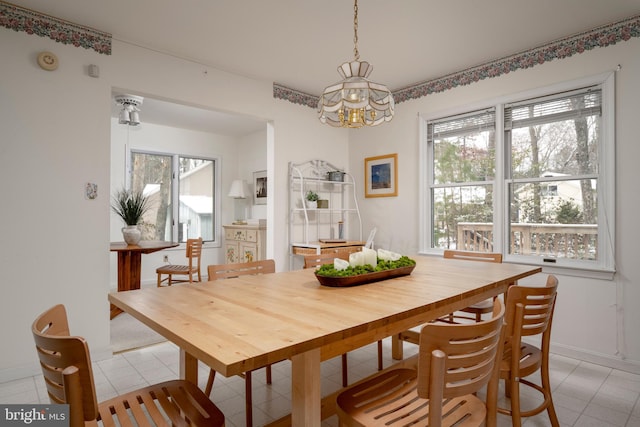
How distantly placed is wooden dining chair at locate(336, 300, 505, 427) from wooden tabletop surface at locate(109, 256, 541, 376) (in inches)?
10.0

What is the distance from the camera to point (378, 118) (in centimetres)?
216

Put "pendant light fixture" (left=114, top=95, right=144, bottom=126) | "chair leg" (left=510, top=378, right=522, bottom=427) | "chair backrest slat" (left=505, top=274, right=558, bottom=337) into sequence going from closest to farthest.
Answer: "chair backrest slat" (left=505, top=274, right=558, bottom=337)
"chair leg" (left=510, top=378, right=522, bottom=427)
"pendant light fixture" (left=114, top=95, right=144, bottom=126)

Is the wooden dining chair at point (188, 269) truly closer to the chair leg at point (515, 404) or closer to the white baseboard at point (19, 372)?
the white baseboard at point (19, 372)

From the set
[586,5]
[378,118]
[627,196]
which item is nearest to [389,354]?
[378,118]

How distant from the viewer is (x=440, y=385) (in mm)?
985

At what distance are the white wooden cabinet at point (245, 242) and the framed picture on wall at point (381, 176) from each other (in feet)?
5.36

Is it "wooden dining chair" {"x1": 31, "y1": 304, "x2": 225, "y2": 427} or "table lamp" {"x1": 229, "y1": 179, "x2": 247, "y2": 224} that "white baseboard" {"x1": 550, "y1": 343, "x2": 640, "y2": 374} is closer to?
"wooden dining chair" {"x1": 31, "y1": 304, "x2": 225, "y2": 427}

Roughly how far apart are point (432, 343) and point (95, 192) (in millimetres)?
2801

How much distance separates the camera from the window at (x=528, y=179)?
9.44 ft

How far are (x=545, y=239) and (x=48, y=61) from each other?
413 centimetres

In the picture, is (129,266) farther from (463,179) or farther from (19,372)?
(463,179)

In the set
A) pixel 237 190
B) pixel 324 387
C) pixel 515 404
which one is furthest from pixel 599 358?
pixel 237 190

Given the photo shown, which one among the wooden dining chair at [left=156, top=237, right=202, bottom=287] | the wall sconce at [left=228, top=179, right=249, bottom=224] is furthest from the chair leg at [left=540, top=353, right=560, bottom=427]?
the wall sconce at [left=228, top=179, right=249, bottom=224]

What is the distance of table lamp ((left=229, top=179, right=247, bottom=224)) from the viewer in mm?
6219
